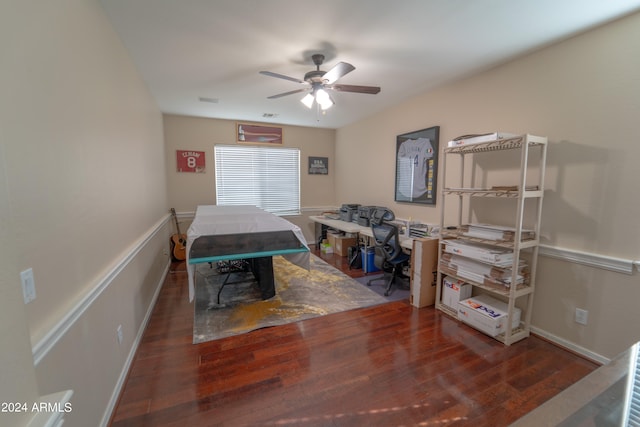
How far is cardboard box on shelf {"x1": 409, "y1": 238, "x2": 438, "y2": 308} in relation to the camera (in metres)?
2.93

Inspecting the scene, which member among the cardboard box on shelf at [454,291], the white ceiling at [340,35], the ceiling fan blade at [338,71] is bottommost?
the cardboard box on shelf at [454,291]

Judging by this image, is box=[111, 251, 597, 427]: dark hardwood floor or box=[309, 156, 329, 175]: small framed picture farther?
box=[309, 156, 329, 175]: small framed picture

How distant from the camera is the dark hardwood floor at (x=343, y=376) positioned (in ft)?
5.22

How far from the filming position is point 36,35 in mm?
1064

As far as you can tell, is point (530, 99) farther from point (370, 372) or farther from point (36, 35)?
point (36, 35)

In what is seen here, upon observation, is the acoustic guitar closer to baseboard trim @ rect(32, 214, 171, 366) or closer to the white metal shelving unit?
baseboard trim @ rect(32, 214, 171, 366)

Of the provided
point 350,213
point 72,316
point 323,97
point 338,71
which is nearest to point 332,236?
point 350,213

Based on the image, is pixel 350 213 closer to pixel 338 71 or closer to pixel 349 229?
pixel 349 229

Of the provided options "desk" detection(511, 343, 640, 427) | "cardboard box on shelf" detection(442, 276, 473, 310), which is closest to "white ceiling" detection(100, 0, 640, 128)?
"desk" detection(511, 343, 640, 427)

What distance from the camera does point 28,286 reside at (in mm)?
941

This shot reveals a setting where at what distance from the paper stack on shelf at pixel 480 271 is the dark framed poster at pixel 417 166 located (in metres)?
0.98

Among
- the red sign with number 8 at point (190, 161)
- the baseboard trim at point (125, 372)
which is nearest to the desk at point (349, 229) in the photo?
the red sign with number 8 at point (190, 161)

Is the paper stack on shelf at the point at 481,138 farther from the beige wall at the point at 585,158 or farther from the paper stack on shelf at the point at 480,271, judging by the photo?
the paper stack on shelf at the point at 480,271

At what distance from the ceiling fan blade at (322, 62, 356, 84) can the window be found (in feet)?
10.4
